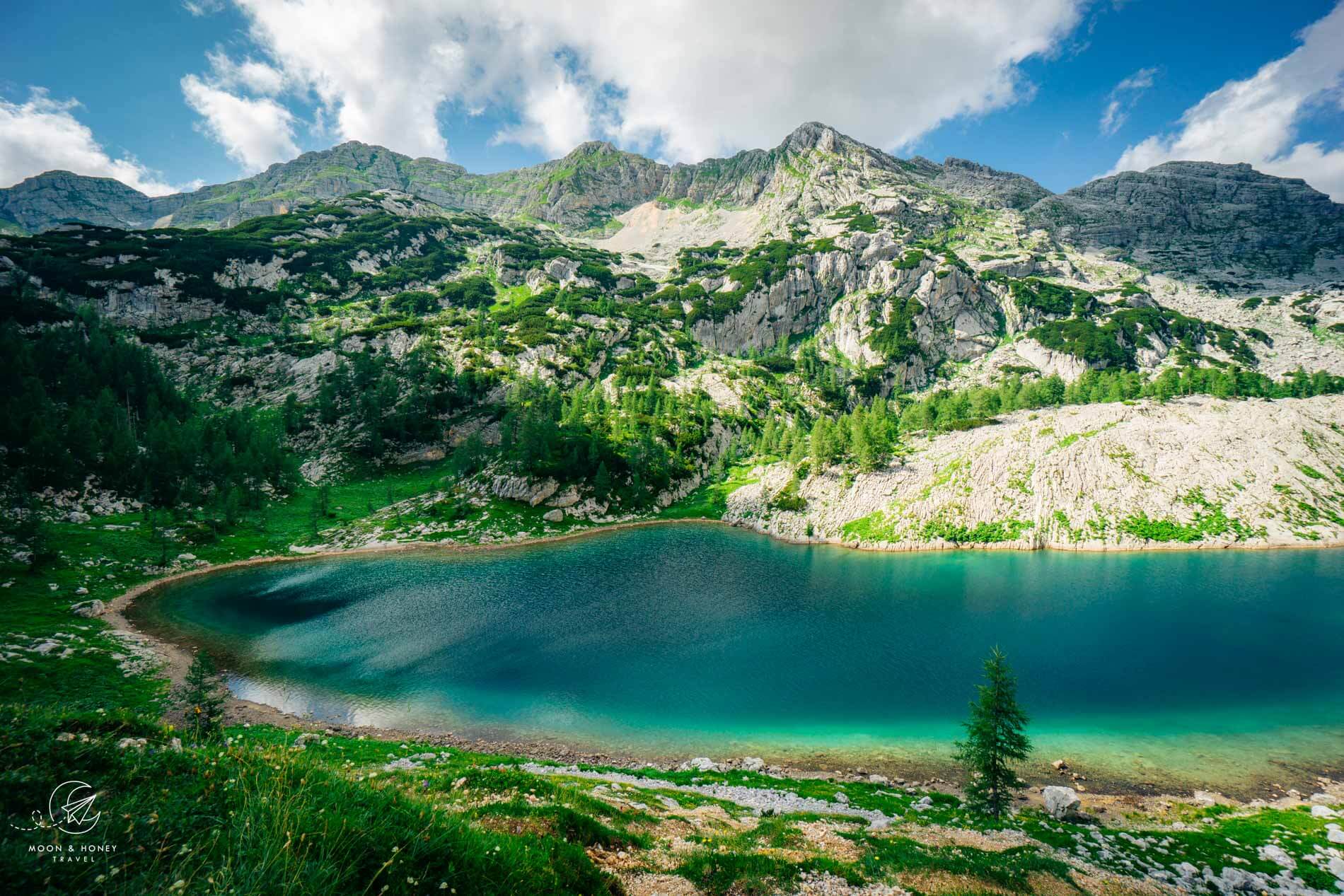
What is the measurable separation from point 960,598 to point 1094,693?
60.2 ft

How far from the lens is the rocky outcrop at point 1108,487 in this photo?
70.6 metres

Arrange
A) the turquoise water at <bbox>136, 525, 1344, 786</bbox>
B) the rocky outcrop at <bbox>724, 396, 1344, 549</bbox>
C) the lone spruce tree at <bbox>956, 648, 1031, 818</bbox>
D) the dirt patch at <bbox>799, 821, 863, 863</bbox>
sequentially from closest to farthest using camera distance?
the dirt patch at <bbox>799, 821, 863, 863</bbox>, the lone spruce tree at <bbox>956, 648, 1031, 818</bbox>, the turquoise water at <bbox>136, 525, 1344, 786</bbox>, the rocky outcrop at <bbox>724, 396, 1344, 549</bbox>

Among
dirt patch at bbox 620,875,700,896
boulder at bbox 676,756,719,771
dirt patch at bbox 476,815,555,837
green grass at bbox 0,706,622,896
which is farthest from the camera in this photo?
boulder at bbox 676,756,719,771

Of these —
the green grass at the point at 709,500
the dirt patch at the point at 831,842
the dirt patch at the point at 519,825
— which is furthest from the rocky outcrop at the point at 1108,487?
the dirt patch at the point at 519,825

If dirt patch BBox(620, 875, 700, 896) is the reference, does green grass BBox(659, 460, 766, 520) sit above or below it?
above

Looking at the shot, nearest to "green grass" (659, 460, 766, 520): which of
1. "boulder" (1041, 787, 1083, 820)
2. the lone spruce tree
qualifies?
the lone spruce tree

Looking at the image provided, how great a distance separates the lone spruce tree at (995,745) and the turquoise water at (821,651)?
20.5 ft

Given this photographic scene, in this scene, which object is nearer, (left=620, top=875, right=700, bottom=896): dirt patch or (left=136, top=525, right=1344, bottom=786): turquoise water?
(left=620, top=875, right=700, bottom=896): dirt patch

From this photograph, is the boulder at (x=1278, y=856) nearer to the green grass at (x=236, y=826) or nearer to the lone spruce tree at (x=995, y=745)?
the lone spruce tree at (x=995, y=745)

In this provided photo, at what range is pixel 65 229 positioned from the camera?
174 m

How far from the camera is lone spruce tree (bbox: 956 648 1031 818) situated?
875 inches

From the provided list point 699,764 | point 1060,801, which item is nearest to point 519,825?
point 699,764

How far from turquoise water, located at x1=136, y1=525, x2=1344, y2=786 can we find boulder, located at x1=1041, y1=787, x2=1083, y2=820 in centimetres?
600

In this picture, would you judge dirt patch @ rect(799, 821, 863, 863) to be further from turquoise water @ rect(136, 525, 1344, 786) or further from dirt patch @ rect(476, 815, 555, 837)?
turquoise water @ rect(136, 525, 1344, 786)
